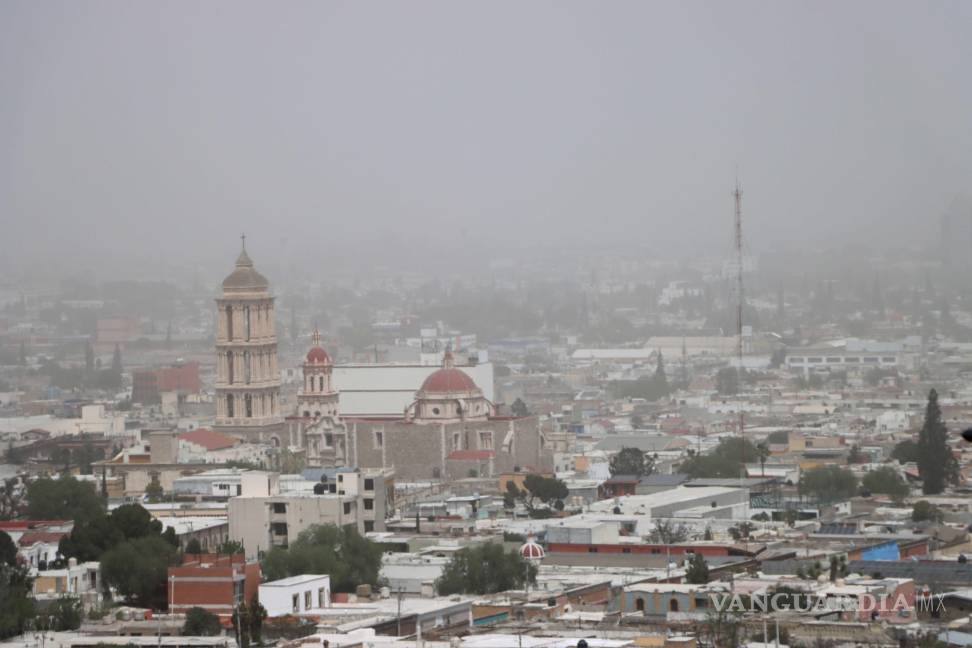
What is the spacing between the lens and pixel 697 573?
32750 millimetres

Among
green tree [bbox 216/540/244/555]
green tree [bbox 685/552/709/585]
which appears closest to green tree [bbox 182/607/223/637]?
green tree [bbox 685/552/709/585]

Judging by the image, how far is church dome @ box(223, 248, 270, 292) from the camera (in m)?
A: 67.0

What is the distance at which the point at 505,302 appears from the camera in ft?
445

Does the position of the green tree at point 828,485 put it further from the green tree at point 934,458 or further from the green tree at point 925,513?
the green tree at point 925,513

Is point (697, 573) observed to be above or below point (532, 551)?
below

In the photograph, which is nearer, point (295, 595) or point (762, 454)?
point (295, 595)

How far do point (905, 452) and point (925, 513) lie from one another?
14.4 metres

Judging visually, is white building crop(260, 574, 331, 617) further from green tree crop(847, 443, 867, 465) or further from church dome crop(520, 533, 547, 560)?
green tree crop(847, 443, 867, 465)

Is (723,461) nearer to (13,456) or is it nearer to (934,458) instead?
(934,458)

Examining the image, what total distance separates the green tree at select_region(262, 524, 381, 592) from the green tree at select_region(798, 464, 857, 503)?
1384cm

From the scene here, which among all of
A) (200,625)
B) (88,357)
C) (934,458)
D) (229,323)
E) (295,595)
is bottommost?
(200,625)

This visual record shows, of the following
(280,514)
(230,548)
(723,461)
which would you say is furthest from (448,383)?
(230,548)

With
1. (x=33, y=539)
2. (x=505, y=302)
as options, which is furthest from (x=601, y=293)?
(x=33, y=539)

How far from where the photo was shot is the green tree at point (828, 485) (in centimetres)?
4994
